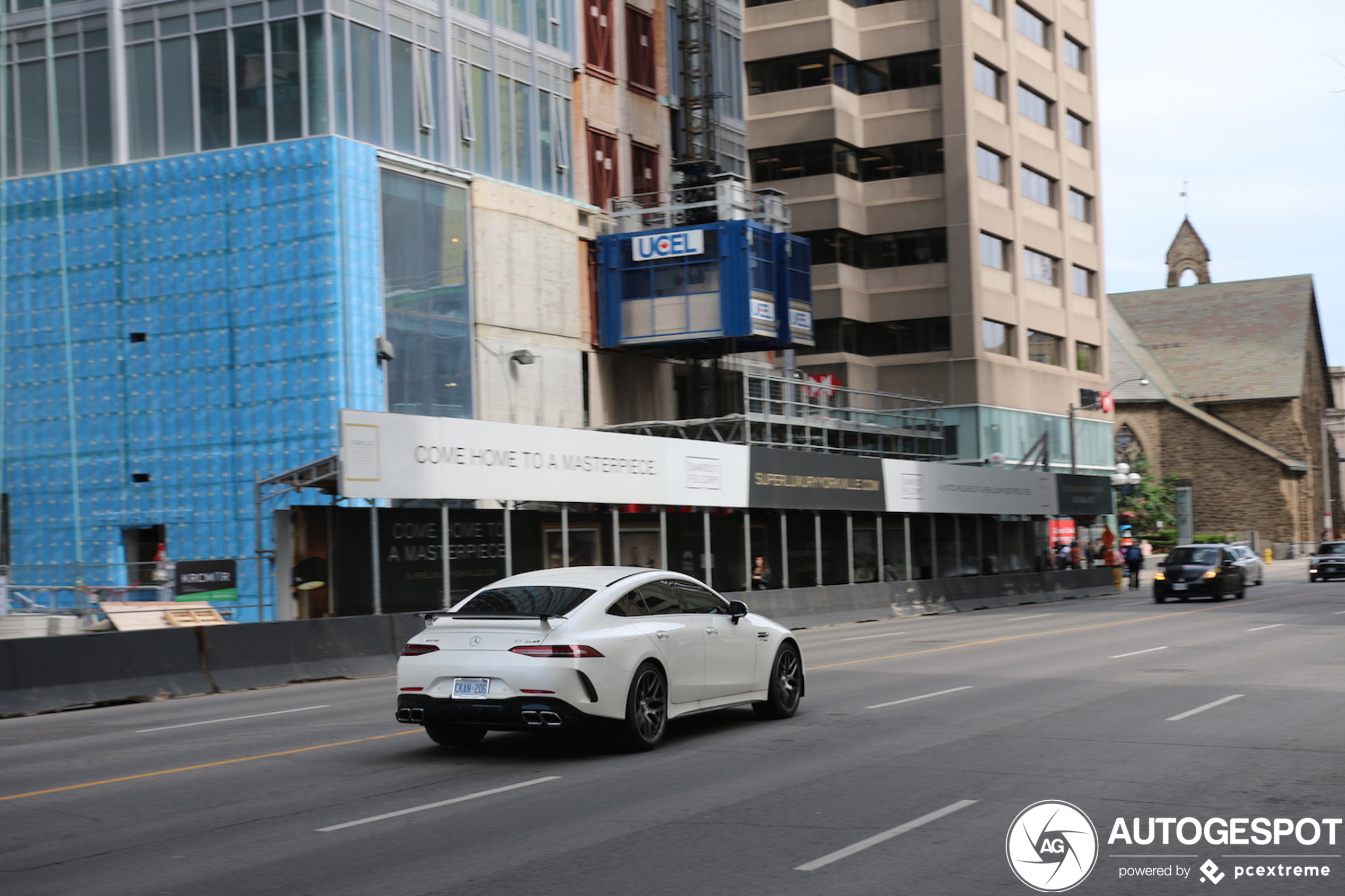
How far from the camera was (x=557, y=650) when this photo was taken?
10.6 meters

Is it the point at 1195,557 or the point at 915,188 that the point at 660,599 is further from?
the point at 915,188

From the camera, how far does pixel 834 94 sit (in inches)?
2534

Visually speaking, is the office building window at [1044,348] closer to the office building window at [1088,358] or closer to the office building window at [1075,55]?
the office building window at [1088,358]

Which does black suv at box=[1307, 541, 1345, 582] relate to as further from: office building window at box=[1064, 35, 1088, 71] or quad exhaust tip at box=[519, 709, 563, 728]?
quad exhaust tip at box=[519, 709, 563, 728]

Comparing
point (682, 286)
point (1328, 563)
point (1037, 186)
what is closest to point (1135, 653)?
point (682, 286)

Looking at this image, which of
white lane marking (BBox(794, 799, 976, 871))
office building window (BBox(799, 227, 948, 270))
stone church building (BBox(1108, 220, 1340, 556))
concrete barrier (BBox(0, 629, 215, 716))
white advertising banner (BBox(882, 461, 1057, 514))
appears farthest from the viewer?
stone church building (BBox(1108, 220, 1340, 556))

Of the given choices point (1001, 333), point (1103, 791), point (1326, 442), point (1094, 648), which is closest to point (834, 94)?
point (1001, 333)

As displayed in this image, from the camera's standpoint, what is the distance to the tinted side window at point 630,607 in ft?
37.2

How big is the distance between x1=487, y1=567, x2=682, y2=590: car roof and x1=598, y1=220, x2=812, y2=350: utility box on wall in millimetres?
30115

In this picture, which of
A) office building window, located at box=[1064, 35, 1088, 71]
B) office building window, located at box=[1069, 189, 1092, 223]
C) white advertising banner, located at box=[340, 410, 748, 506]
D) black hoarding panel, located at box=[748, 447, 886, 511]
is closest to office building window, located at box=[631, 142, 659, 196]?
black hoarding panel, located at box=[748, 447, 886, 511]

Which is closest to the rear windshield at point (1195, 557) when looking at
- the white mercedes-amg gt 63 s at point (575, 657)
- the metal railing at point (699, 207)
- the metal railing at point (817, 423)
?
the metal railing at point (817, 423)

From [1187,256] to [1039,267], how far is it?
6842 cm

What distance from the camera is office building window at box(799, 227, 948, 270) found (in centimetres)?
6481

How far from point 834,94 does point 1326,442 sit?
69.1 meters
